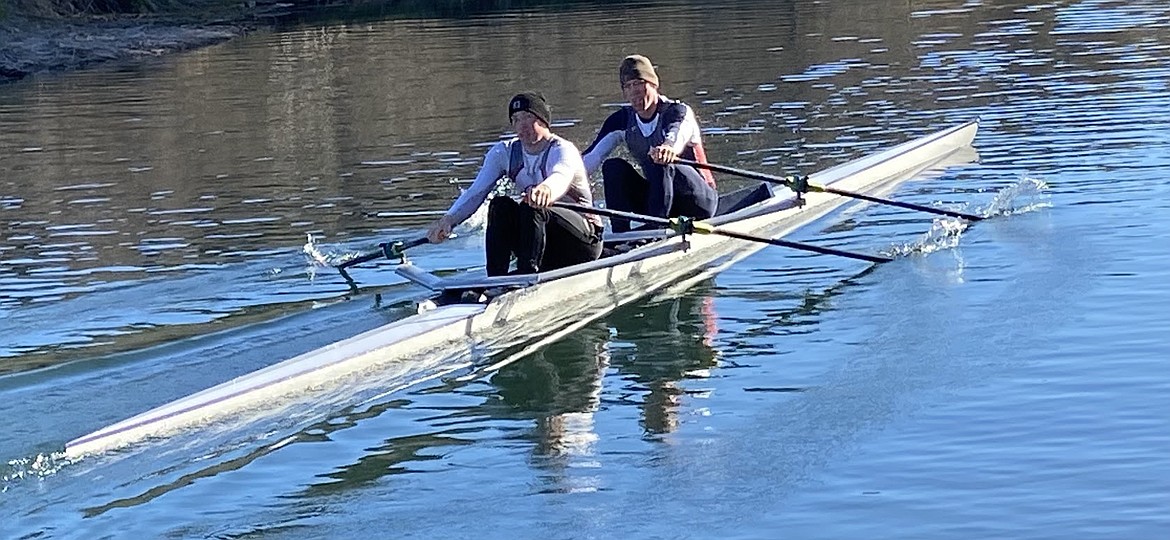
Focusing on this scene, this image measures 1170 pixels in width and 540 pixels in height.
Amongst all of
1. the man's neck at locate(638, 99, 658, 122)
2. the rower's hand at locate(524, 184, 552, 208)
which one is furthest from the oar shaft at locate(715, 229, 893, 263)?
the rower's hand at locate(524, 184, 552, 208)

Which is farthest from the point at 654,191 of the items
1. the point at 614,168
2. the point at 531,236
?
the point at 531,236

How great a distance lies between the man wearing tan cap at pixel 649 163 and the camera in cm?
1229

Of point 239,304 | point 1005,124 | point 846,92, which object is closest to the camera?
point 239,304

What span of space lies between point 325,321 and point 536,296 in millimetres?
1371

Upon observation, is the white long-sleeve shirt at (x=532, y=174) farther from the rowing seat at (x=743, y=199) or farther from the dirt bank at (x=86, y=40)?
the dirt bank at (x=86, y=40)

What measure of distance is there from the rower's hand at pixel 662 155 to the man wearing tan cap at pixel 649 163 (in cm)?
13

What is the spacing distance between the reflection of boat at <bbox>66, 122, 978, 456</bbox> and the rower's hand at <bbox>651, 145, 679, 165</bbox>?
535mm

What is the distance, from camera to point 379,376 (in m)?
9.41

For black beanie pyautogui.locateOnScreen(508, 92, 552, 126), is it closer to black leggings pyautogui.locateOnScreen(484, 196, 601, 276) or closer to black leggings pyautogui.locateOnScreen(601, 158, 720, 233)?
black leggings pyautogui.locateOnScreen(484, 196, 601, 276)

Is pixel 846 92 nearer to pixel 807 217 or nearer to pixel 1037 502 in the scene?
pixel 807 217

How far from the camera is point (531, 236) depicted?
1070 centimetres

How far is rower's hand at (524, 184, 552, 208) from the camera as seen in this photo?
406 inches

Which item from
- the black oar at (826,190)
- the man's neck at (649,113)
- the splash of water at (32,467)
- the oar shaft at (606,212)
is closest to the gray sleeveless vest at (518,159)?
the oar shaft at (606,212)

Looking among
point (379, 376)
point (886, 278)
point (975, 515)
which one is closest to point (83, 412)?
point (379, 376)
